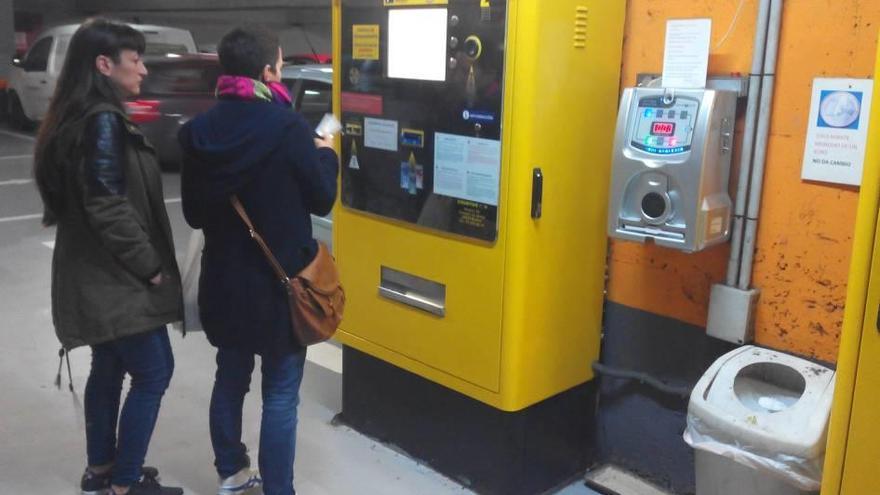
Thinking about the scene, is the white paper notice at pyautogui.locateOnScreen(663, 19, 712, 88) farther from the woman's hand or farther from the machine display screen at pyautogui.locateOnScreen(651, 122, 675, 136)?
the woman's hand

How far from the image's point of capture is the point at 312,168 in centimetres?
210

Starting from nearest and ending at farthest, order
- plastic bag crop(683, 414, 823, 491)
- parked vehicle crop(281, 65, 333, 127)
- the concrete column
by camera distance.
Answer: plastic bag crop(683, 414, 823, 491) → parked vehicle crop(281, 65, 333, 127) → the concrete column

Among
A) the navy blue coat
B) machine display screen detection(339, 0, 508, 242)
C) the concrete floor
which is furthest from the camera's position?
the concrete floor

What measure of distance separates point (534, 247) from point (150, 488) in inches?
56.2

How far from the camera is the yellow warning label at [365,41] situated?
107 inches

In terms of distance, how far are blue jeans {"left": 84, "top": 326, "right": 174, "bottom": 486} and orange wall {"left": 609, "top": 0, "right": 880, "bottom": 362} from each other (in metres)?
1.66

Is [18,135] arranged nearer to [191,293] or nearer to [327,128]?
[191,293]

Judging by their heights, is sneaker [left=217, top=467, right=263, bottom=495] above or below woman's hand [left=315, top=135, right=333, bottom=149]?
below

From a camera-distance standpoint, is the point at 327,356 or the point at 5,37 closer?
the point at 327,356

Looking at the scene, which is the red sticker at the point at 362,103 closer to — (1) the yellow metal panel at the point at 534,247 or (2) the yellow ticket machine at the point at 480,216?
(2) the yellow ticket machine at the point at 480,216

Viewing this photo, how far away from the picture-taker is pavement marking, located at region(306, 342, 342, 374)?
3.84 meters

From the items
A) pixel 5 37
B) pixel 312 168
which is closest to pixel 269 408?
pixel 312 168

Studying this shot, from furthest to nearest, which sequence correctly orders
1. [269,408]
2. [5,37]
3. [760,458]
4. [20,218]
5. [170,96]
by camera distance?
[5,37] < [170,96] < [20,218] < [269,408] < [760,458]

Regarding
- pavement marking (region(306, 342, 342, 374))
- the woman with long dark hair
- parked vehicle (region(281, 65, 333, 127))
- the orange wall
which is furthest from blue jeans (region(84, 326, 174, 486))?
parked vehicle (region(281, 65, 333, 127))
